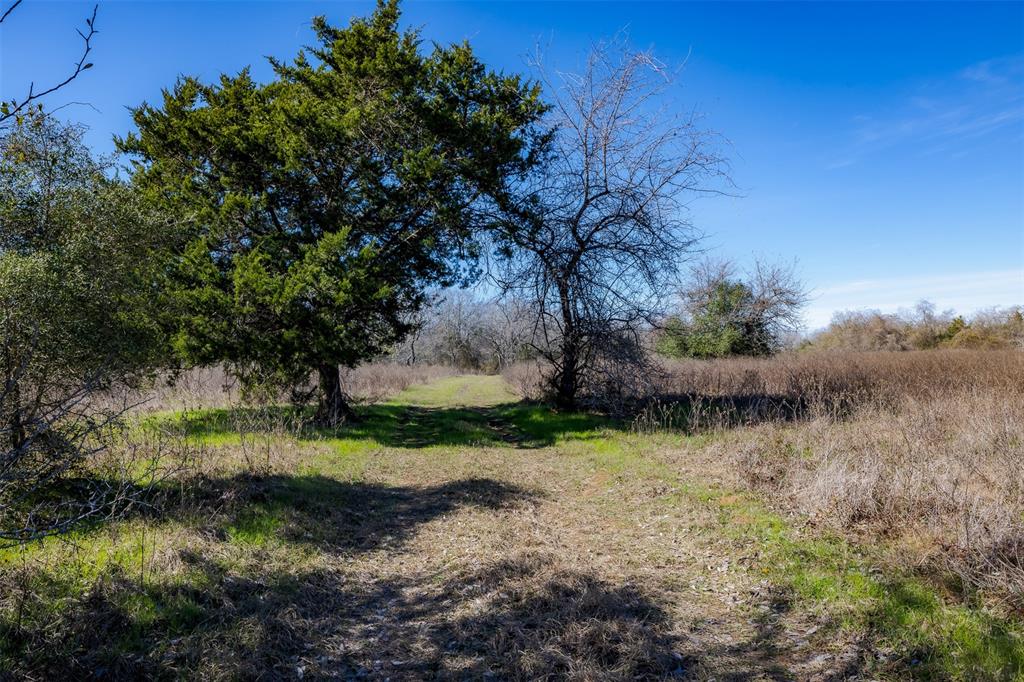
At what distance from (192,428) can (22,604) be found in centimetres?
921

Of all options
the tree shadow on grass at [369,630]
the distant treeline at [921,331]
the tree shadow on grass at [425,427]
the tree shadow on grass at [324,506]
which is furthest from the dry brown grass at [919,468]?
the distant treeline at [921,331]

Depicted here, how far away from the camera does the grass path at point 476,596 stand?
12.6 ft

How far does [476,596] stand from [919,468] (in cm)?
521

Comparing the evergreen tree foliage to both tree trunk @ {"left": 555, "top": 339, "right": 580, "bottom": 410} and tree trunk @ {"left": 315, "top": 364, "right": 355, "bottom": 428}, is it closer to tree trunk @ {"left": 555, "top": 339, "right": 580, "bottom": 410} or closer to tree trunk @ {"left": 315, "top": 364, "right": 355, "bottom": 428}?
Result: tree trunk @ {"left": 315, "top": 364, "right": 355, "bottom": 428}

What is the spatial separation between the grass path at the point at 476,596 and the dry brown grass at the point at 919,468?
1.75 ft

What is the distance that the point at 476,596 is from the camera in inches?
200

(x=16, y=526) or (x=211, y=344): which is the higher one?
(x=211, y=344)

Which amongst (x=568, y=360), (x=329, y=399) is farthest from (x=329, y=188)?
(x=568, y=360)

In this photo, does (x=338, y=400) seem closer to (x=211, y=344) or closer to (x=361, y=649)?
(x=211, y=344)

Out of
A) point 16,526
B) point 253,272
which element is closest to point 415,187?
point 253,272

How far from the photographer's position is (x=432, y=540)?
22.1 ft

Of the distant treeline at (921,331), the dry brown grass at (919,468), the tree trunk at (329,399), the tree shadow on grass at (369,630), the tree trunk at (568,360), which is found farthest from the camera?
the distant treeline at (921,331)

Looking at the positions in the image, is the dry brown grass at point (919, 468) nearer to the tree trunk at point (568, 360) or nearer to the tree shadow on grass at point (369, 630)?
the tree shadow on grass at point (369, 630)

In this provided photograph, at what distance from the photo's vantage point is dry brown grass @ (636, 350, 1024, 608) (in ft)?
15.3
